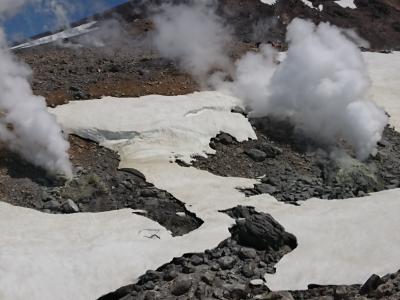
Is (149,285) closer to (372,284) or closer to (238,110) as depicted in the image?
(372,284)

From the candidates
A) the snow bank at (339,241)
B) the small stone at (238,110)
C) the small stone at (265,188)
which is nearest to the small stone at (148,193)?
the small stone at (265,188)

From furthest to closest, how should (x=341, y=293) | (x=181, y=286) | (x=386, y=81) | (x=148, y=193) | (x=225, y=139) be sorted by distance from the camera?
(x=386, y=81)
(x=225, y=139)
(x=148, y=193)
(x=181, y=286)
(x=341, y=293)

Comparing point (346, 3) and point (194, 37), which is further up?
point (346, 3)

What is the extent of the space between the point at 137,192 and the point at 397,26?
1746 inches

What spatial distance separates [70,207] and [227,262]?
579 cm

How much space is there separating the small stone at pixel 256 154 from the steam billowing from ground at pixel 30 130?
730cm

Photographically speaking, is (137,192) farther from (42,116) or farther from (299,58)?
(299,58)

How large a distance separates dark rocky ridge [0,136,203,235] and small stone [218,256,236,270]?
7.45 ft

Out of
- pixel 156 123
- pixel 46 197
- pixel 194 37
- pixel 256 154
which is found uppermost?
pixel 194 37

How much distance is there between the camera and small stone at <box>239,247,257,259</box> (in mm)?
14826

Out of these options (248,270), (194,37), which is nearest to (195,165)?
(248,270)

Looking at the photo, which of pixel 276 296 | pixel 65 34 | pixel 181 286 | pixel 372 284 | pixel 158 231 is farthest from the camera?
Result: pixel 65 34

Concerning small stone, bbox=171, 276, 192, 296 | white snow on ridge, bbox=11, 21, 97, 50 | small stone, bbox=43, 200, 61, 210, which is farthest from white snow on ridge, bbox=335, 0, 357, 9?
small stone, bbox=171, 276, 192, 296

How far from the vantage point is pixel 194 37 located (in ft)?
118
